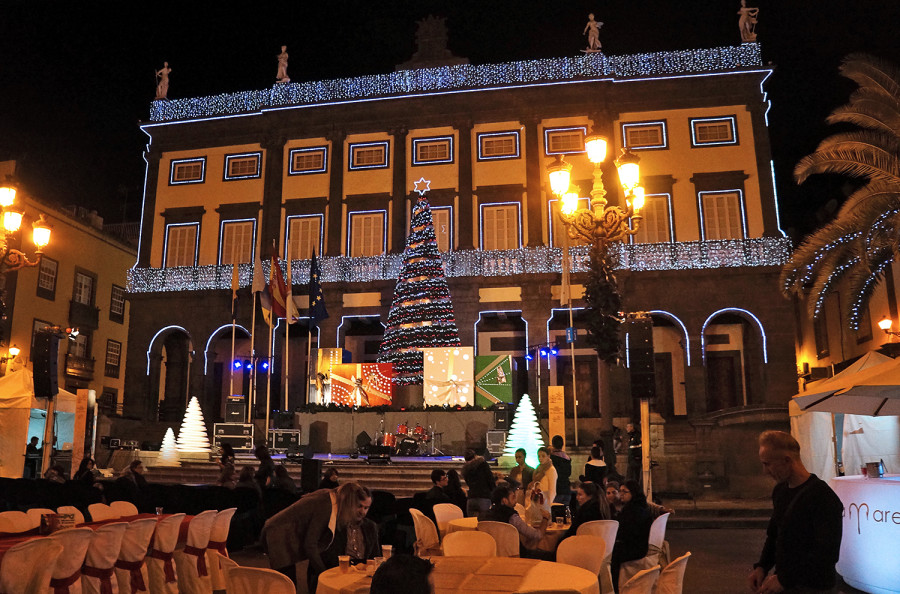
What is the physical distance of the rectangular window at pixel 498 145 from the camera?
27.0 m

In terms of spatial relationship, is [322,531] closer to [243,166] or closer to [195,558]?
[195,558]

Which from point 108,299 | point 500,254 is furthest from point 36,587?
point 108,299

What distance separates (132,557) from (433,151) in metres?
22.4

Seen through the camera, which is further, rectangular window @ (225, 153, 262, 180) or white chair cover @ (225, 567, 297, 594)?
rectangular window @ (225, 153, 262, 180)

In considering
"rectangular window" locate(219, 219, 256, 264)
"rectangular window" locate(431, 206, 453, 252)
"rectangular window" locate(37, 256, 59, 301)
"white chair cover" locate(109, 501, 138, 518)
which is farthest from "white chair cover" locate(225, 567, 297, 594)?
"rectangular window" locate(37, 256, 59, 301)

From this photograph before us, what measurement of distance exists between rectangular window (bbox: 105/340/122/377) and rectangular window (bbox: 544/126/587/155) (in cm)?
2305

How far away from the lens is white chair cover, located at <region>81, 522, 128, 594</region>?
6.16m

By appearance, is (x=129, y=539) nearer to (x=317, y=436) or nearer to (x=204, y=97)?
(x=317, y=436)

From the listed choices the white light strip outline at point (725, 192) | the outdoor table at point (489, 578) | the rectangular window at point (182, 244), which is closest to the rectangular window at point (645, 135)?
the white light strip outline at point (725, 192)

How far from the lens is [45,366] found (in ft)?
38.5

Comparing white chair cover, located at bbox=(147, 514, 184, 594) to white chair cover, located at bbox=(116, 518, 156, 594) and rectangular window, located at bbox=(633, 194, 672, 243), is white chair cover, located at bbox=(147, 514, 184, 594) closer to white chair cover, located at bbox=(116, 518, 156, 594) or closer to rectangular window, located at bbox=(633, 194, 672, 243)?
white chair cover, located at bbox=(116, 518, 156, 594)

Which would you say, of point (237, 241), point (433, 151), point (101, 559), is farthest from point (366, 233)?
point (101, 559)

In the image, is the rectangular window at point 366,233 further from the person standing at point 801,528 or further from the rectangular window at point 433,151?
the person standing at point 801,528

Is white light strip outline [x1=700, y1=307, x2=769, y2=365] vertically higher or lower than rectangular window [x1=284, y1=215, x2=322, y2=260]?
lower
